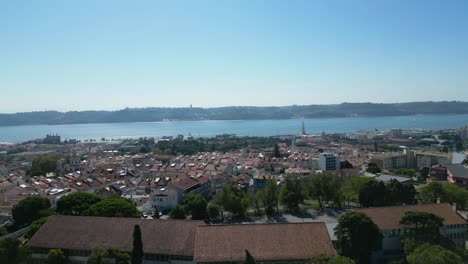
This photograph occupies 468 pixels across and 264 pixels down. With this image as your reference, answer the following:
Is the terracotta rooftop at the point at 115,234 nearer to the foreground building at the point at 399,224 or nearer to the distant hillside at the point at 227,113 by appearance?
the foreground building at the point at 399,224

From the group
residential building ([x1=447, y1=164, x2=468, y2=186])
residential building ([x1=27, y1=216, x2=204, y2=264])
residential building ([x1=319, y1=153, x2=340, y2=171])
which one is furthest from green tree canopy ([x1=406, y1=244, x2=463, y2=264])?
residential building ([x1=319, y1=153, x2=340, y2=171])

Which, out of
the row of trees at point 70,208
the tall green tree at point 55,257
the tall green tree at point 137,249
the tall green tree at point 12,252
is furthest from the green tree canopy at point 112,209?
the tall green tree at point 12,252

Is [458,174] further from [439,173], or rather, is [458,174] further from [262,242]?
[262,242]

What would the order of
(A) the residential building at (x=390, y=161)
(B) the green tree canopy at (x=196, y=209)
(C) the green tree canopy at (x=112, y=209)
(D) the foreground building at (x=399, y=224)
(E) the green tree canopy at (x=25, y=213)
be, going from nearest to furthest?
(D) the foreground building at (x=399, y=224)
(C) the green tree canopy at (x=112, y=209)
(E) the green tree canopy at (x=25, y=213)
(B) the green tree canopy at (x=196, y=209)
(A) the residential building at (x=390, y=161)

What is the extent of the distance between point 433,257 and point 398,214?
3.98 meters

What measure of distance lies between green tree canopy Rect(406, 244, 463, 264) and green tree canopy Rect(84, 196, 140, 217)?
8301 mm

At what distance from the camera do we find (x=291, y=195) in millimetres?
16250

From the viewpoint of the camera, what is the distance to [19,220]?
1505 centimetres

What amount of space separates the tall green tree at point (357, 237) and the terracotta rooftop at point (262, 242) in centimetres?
58

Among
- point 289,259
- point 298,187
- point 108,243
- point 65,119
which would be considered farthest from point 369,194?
point 65,119

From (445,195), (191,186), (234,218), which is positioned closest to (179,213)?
(234,218)

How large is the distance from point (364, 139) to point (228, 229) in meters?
49.1

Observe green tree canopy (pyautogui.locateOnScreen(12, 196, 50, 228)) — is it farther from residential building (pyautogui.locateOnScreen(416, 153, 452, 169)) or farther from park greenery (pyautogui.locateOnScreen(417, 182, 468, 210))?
residential building (pyautogui.locateOnScreen(416, 153, 452, 169))

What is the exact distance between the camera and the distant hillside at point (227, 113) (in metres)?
125
